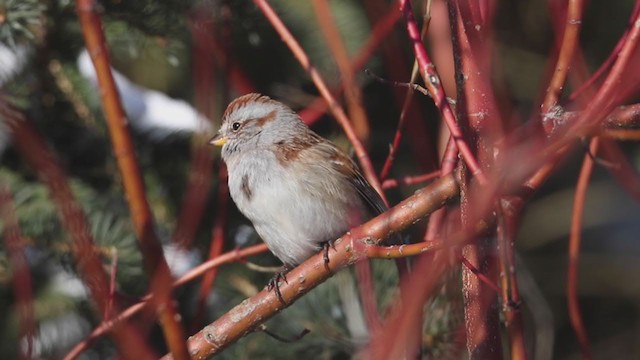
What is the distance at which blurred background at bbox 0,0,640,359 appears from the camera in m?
3.07

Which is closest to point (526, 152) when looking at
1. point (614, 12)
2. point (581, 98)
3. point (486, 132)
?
point (486, 132)

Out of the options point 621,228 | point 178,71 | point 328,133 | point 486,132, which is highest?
point 486,132

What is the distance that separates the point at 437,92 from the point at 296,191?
1.11m

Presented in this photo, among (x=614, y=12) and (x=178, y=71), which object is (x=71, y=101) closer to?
(x=178, y=71)

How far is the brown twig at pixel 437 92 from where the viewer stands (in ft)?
5.24

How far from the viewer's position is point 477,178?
155 centimetres

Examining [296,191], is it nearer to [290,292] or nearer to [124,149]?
[290,292]

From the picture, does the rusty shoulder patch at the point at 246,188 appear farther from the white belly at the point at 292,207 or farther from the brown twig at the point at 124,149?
the brown twig at the point at 124,149

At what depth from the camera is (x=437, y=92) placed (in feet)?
5.86

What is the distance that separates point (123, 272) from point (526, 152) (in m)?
1.94

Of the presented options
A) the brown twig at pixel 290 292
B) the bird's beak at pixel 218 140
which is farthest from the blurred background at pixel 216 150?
the brown twig at pixel 290 292

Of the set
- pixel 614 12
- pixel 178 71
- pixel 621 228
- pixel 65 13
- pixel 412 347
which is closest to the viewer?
pixel 412 347

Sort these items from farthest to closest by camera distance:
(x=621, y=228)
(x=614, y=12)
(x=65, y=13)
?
(x=621, y=228)
(x=614, y=12)
(x=65, y=13)

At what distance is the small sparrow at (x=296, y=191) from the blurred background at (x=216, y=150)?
0.13 metres
